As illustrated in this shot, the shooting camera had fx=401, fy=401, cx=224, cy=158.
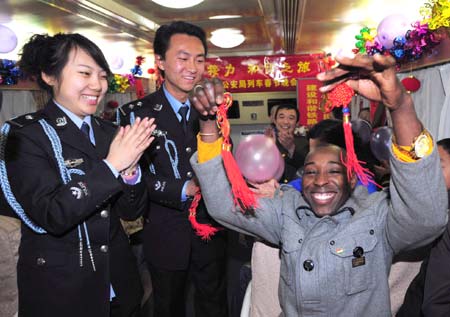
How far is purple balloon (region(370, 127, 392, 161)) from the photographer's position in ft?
6.90

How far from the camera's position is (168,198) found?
1797mm

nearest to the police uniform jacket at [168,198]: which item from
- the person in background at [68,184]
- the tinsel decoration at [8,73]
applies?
the person in background at [68,184]

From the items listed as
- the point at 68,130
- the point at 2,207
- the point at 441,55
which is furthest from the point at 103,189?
the point at 441,55

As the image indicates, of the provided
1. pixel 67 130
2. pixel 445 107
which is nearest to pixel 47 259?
A: pixel 67 130

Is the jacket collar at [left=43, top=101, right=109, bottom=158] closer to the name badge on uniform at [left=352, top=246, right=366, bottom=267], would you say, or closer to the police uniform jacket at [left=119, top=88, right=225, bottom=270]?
the police uniform jacket at [left=119, top=88, right=225, bottom=270]

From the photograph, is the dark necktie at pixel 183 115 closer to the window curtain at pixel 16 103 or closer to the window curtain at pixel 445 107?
the window curtain at pixel 445 107

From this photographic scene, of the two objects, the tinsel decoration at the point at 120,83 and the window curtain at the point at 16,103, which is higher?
the tinsel decoration at the point at 120,83

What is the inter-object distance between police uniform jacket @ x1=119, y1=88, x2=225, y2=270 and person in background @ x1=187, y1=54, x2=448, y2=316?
1.84 ft

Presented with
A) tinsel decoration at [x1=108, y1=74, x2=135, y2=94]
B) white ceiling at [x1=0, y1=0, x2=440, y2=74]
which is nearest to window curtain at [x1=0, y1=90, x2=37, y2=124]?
white ceiling at [x1=0, y1=0, x2=440, y2=74]

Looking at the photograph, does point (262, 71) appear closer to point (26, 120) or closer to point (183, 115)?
point (183, 115)

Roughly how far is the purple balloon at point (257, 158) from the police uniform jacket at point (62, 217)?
0.45 meters

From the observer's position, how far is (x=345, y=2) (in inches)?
177

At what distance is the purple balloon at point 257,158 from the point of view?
56.2 inches

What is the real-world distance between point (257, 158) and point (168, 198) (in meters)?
0.55
